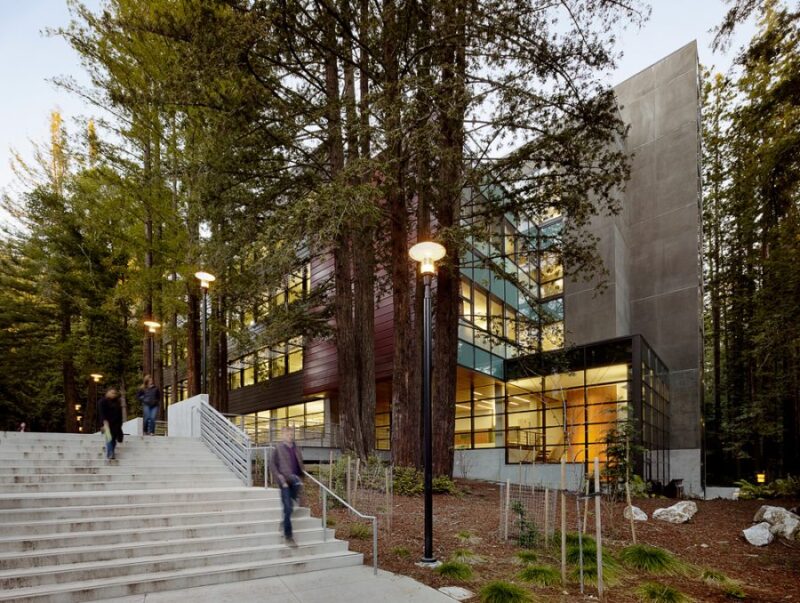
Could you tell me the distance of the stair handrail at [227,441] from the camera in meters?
10.2

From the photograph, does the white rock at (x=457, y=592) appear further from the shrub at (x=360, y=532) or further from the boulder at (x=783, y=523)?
the boulder at (x=783, y=523)

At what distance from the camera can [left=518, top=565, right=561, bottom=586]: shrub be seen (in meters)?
6.45

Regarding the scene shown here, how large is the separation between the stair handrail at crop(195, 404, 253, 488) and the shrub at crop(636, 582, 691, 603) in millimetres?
7140

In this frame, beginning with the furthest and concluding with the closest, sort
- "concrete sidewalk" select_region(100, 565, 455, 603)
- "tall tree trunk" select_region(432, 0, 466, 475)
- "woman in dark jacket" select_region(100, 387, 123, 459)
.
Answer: "tall tree trunk" select_region(432, 0, 466, 475) → "woman in dark jacket" select_region(100, 387, 123, 459) → "concrete sidewalk" select_region(100, 565, 455, 603)

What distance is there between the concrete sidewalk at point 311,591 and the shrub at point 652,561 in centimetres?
338

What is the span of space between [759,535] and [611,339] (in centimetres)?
1094

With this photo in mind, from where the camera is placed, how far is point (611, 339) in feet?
65.1

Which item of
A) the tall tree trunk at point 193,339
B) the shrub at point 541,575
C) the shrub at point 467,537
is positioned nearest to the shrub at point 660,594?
the shrub at point 541,575

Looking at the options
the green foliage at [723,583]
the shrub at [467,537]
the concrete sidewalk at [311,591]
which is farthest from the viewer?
the shrub at [467,537]

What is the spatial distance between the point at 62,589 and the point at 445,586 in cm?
447

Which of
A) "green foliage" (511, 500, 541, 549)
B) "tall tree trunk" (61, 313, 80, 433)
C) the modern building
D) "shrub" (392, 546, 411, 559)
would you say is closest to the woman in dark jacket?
"shrub" (392, 546, 411, 559)

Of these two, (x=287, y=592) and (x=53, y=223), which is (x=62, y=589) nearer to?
(x=287, y=592)

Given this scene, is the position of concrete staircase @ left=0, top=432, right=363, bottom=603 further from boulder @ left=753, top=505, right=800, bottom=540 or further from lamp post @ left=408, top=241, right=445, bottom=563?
boulder @ left=753, top=505, right=800, bottom=540

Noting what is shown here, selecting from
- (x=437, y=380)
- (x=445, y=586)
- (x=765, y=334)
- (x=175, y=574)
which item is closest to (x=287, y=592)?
(x=175, y=574)
